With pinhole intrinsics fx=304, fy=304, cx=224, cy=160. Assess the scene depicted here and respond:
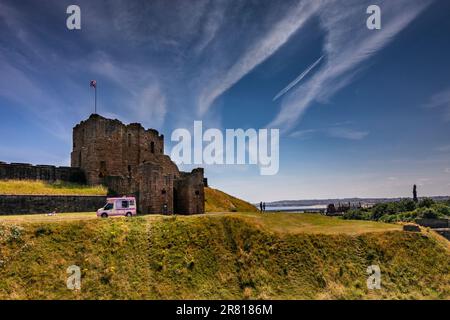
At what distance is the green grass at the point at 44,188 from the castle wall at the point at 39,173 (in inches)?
39.9

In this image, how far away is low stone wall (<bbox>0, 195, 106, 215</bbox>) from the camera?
30.3 meters

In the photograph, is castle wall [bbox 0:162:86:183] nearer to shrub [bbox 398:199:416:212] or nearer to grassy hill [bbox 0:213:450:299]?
grassy hill [bbox 0:213:450:299]

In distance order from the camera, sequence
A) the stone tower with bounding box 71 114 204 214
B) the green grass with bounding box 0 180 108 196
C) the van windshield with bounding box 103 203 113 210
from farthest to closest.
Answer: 1. the stone tower with bounding box 71 114 204 214
2. the green grass with bounding box 0 180 108 196
3. the van windshield with bounding box 103 203 113 210

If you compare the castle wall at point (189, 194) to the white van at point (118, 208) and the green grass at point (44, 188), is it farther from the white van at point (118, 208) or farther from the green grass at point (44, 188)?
the green grass at point (44, 188)

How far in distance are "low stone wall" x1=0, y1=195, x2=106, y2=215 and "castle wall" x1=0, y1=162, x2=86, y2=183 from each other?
805 centimetres

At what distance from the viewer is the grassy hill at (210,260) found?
19219mm

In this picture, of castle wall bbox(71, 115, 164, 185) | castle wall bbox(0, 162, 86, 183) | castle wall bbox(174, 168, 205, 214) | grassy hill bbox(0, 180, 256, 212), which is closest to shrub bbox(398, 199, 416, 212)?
castle wall bbox(174, 168, 205, 214)

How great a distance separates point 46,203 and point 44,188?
4.99m

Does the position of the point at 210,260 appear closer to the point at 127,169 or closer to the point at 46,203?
the point at 46,203

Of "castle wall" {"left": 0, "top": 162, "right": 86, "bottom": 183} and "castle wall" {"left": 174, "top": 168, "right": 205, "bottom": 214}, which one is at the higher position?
"castle wall" {"left": 0, "top": 162, "right": 86, "bottom": 183}

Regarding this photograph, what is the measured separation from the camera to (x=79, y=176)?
146ft

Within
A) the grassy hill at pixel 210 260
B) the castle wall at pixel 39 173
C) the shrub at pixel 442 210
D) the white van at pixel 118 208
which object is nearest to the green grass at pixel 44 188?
the castle wall at pixel 39 173
